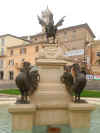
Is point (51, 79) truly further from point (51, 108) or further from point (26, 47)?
point (26, 47)

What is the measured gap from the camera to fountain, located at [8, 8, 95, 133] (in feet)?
16.0

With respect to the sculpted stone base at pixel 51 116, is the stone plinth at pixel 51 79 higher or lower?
higher

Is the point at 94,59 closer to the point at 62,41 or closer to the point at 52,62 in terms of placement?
the point at 62,41

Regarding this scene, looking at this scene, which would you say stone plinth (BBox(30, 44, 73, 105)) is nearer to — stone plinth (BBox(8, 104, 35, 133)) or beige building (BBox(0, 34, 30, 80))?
stone plinth (BBox(8, 104, 35, 133))

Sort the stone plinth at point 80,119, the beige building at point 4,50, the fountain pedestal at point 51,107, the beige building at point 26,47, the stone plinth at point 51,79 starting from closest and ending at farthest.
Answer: the fountain pedestal at point 51,107 → the stone plinth at point 80,119 → the stone plinth at point 51,79 → the beige building at point 26,47 → the beige building at point 4,50

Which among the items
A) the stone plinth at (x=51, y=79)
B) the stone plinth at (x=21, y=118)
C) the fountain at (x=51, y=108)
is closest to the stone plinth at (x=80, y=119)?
the fountain at (x=51, y=108)

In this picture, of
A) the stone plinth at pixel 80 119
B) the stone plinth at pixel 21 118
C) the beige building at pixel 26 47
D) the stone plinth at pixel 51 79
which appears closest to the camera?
the stone plinth at pixel 21 118

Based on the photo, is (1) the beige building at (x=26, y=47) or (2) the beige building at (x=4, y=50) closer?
(1) the beige building at (x=26, y=47)

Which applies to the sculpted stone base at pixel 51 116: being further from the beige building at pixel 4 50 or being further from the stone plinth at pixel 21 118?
the beige building at pixel 4 50

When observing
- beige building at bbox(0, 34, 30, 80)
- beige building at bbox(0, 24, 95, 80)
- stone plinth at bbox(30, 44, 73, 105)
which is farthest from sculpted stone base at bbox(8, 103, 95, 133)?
beige building at bbox(0, 34, 30, 80)

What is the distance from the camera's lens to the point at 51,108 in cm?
561

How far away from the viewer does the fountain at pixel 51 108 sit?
4879 mm

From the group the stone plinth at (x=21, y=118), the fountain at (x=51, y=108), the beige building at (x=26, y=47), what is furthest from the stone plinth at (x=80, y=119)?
the beige building at (x=26, y=47)

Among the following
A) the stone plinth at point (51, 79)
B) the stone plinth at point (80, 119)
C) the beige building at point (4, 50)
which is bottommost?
the stone plinth at point (80, 119)
